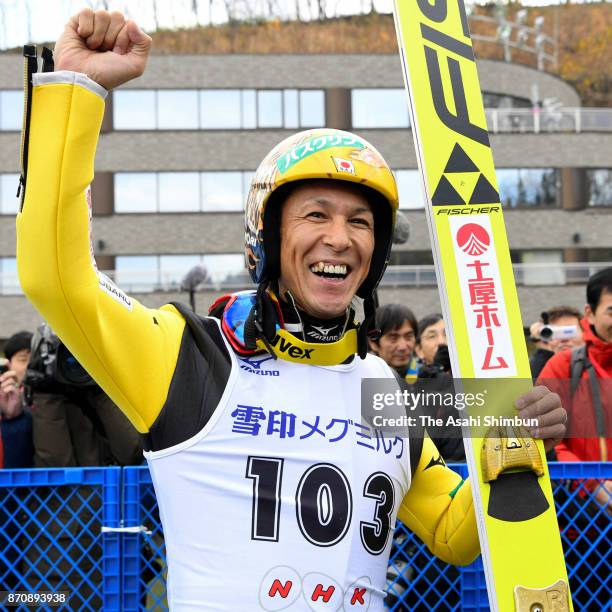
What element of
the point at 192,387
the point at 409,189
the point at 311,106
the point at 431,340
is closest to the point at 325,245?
the point at 192,387

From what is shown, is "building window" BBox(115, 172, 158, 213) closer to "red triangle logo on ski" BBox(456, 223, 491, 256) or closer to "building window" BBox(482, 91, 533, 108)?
"building window" BBox(482, 91, 533, 108)

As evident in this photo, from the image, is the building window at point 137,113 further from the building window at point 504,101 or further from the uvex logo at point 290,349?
the uvex logo at point 290,349

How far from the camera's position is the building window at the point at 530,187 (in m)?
28.9

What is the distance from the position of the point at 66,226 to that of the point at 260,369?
2.39 feet

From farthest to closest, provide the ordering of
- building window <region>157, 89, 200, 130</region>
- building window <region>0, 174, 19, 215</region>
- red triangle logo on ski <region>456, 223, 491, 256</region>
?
1. building window <region>157, 89, 200, 130</region>
2. building window <region>0, 174, 19, 215</region>
3. red triangle logo on ski <region>456, 223, 491, 256</region>

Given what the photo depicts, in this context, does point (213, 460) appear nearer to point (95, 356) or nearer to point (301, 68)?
point (95, 356)

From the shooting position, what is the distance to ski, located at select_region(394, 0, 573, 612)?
98.5 inches

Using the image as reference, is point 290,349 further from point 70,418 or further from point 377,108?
point 377,108

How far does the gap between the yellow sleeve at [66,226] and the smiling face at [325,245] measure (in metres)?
0.53

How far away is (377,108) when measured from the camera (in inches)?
1121

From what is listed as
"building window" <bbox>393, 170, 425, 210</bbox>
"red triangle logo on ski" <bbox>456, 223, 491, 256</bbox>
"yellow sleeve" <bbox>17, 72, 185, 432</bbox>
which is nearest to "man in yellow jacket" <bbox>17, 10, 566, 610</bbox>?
"yellow sleeve" <bbox>17, 72, 185, 432</bbox>

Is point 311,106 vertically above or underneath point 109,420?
above

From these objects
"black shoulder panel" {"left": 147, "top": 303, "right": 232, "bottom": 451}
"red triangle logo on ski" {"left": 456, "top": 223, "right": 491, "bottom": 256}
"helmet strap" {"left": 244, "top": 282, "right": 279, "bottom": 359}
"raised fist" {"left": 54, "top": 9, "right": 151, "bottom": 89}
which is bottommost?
"black shoulder panel" {"left": 147, "top": 303, "right": 232, "bottom": 451}

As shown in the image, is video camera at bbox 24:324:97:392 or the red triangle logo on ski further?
video camera at bbox 24:324:97:392
